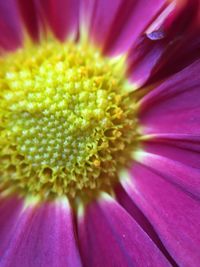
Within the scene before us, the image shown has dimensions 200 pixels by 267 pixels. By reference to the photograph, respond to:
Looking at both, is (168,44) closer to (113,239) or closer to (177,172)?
(177,172)

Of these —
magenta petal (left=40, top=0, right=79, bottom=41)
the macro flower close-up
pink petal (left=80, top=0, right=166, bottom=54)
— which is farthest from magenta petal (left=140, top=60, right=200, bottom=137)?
magenta petal (left=40, top=0, right=79, bottom=41)

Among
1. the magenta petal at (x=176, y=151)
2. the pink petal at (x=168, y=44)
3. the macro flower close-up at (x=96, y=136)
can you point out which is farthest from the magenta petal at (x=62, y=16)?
the magenta petal at (x=176, y=151)

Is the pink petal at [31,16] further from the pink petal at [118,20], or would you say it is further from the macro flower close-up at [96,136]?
the pink petal at [118,20]

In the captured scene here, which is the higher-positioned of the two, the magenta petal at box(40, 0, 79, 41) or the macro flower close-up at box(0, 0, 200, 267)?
the magenta petal at box(40, 0, 79, 41)

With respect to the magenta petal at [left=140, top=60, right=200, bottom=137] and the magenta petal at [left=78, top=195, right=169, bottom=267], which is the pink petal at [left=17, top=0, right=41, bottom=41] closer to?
the magenta petal at [left=140, top=60, right=200, bottom=137]

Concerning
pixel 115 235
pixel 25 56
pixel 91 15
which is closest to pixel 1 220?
pixel 115 235

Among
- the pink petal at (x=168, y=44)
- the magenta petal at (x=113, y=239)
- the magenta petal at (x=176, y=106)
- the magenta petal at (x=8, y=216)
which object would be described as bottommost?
the magenta petal at (x=113, y=239)

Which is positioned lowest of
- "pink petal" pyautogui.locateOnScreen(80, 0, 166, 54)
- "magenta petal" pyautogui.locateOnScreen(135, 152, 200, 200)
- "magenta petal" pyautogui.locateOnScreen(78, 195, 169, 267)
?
"magenta petal" pyautogui.locateOnScreen(78, 195, 169, 267)
